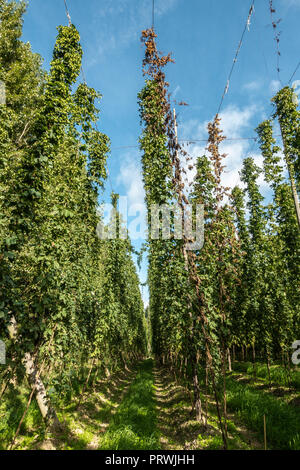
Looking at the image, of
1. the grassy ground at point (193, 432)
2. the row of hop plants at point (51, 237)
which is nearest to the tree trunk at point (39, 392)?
the row of hop plants at point (51, 237)

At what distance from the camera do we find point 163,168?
24.0 ft

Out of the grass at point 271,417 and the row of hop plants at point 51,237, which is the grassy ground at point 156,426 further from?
the row of hop plants at point 51,237

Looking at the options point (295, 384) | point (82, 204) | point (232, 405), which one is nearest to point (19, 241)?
point (82, 204)

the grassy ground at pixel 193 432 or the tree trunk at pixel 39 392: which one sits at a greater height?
the tree trunk at pixel 39 392

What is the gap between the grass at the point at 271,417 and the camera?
211 inches

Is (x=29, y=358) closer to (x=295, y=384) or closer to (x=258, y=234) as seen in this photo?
(x=295, y=384)

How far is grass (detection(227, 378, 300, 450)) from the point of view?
536 cm

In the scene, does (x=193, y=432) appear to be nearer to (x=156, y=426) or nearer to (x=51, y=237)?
(x=156, y=426)

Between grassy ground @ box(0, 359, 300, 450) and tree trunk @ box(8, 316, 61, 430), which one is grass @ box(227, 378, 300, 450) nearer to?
grassy ground @ box(0, 359, 300, 450)

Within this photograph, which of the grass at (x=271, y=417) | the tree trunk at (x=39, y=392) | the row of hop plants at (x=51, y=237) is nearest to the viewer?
the row of hop plants at (x=51, y=237)

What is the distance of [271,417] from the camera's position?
637cm

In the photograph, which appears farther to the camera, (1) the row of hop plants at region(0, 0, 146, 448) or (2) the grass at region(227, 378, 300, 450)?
(2) the grass at region(227, 378, 300, 450)

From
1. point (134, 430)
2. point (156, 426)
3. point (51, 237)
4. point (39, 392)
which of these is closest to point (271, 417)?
point (156, 426)

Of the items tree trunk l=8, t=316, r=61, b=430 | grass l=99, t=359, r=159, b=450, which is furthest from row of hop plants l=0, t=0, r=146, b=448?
grass l=99, t=359, r=159, b=450
